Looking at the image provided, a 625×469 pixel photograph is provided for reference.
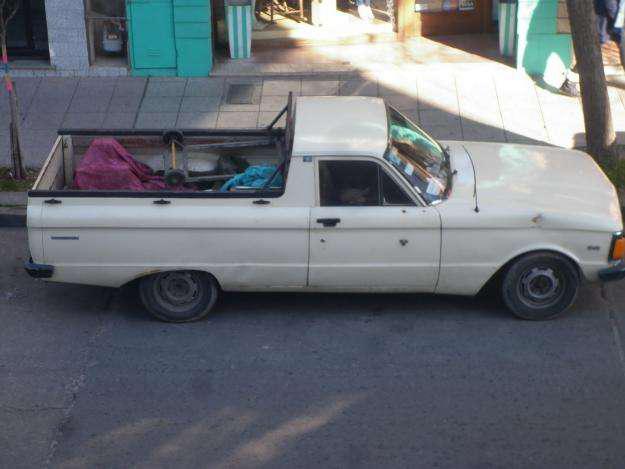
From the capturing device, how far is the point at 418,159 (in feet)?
27.3

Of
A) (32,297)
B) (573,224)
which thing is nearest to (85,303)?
(32,297)

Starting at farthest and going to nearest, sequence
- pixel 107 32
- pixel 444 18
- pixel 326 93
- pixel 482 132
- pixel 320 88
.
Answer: pixel 444 18
pixel 107 32
pixel 320 88
pixel 326 93
pixel 482 132

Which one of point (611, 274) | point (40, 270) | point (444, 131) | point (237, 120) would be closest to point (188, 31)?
point (237, 120)

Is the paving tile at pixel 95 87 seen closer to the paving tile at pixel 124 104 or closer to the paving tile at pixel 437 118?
the paving tile at pixel 124 104

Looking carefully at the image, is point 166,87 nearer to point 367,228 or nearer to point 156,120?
point 156,120

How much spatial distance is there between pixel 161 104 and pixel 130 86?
0.73 metres

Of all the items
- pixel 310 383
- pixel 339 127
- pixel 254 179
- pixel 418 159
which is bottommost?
pixel 310 383

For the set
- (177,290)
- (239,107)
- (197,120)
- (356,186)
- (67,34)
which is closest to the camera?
(356,186)

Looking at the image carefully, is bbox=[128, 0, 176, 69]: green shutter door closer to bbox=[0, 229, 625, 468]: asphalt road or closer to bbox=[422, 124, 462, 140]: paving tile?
bbox=[422, 124, 462, 140]: paving tile

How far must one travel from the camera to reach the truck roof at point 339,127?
26.0ft

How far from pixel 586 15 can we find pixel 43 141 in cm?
635

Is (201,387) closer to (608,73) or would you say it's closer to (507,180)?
(507,180)

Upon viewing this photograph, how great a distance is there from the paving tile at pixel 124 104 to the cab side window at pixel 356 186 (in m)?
5.39

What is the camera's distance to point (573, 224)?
25.8 ft
